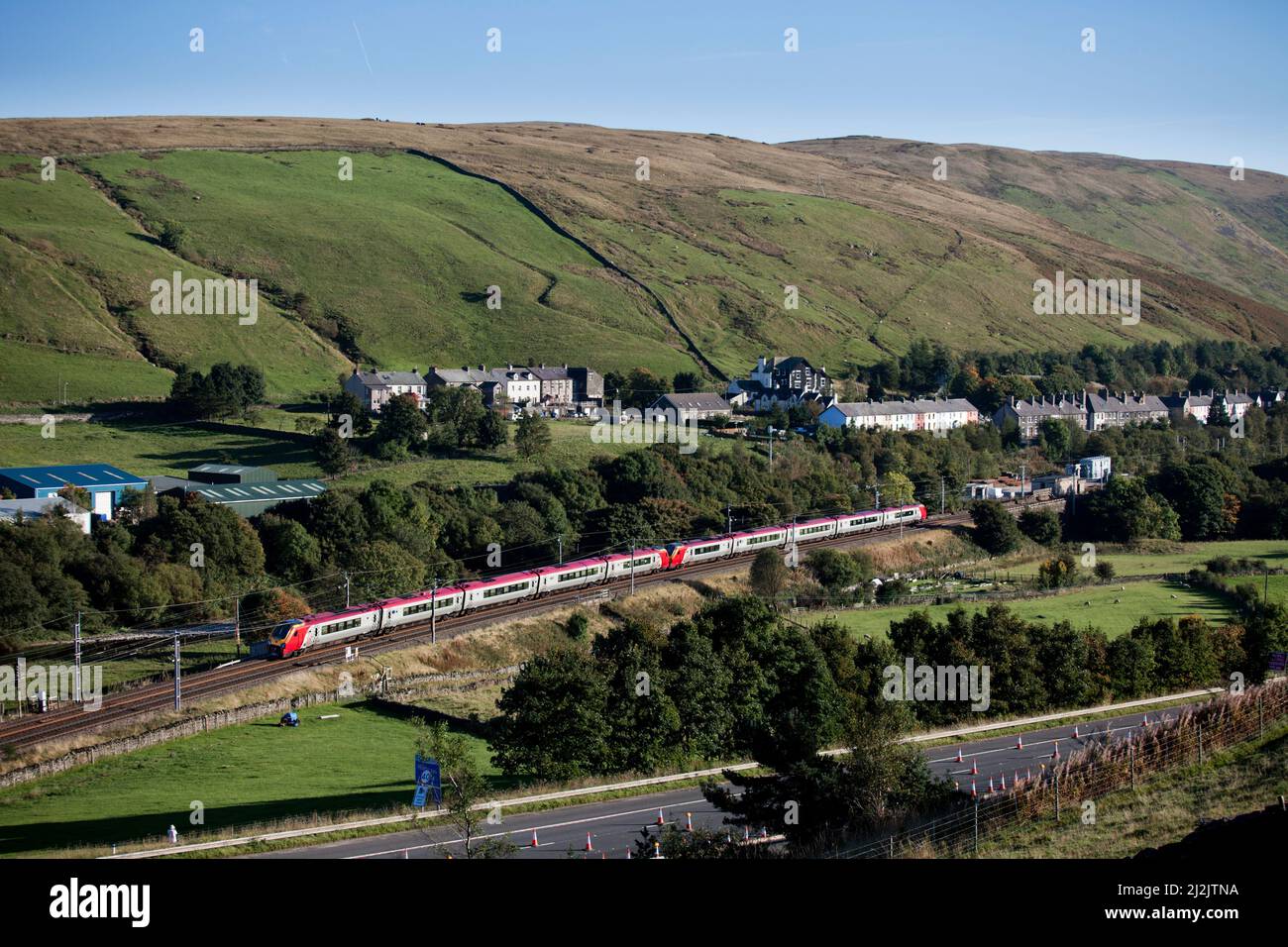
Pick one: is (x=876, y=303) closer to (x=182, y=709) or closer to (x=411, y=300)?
(x=411, y=300)

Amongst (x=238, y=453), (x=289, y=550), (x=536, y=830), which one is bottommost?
(x=536, y=830)

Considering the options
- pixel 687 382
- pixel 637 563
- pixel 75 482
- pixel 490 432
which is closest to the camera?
pixel 637 563

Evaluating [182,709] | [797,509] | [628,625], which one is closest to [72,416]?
[797,509]

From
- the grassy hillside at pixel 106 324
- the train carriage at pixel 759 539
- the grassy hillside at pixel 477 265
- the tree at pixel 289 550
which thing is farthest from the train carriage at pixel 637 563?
the grassy hillside at pixel 477 265

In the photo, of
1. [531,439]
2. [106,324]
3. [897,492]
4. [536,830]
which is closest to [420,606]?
[536,830]

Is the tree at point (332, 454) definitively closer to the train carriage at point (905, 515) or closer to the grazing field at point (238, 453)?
the grazing field at point (238, 453)

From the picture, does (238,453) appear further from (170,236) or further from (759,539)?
(170,236)
